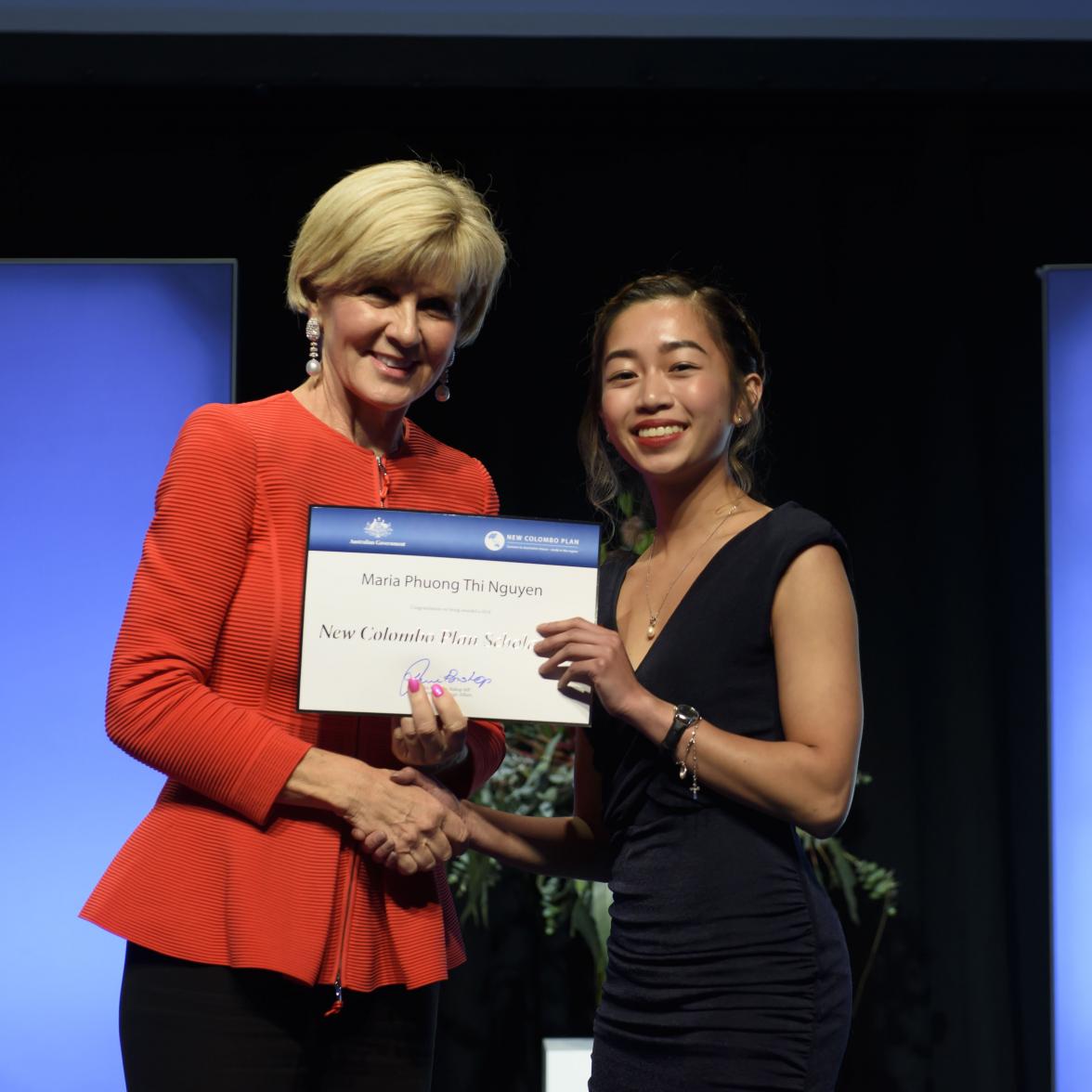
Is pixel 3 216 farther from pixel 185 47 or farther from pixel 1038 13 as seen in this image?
pixel 1038 13

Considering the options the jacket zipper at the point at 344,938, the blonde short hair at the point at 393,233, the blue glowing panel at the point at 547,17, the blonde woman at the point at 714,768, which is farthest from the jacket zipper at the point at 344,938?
the blue glowing panel at the point at 547,17

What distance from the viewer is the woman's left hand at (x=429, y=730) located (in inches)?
A: 60.2

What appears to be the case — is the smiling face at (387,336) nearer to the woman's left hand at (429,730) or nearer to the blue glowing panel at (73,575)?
the woman's left hand at (429,730)

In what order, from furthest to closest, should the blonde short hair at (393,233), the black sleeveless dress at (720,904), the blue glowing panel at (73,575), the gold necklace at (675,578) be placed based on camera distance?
the blue glowing panel at (73,575)
the gold necklace at (675,578)
the blonde short hair at (393,233)
the black sleeveless dress at (720,904)

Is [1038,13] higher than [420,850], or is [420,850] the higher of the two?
[1038,13]

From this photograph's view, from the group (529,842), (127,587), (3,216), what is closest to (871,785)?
(127,587)

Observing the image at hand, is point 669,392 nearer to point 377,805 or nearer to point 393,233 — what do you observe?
point 393,233

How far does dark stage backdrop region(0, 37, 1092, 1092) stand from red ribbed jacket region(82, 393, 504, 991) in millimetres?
2407

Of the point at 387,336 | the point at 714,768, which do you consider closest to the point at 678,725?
the point at 714,768

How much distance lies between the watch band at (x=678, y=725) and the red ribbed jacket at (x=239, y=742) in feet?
1.11

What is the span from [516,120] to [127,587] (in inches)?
68.5

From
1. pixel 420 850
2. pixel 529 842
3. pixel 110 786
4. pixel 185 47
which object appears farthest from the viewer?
pixel 185 47

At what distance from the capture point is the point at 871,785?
402 centimetres

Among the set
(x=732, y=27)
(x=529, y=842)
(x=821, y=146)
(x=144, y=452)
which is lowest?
(x=529, y=842)
